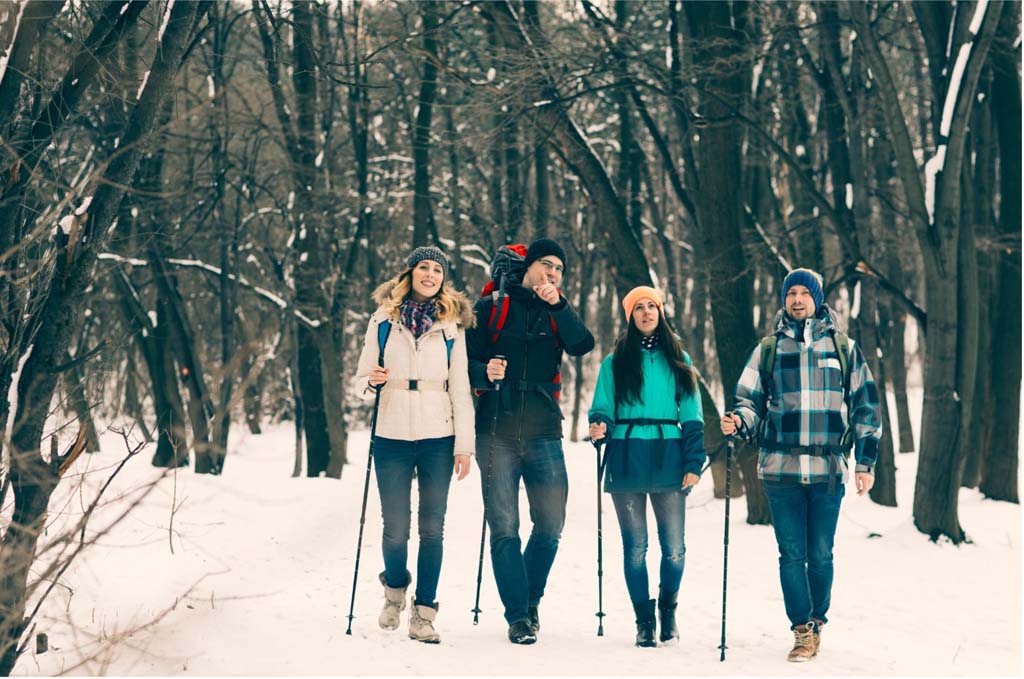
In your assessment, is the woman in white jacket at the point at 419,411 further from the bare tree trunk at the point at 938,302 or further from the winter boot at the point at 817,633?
the bare tree trunk at the point at 938,302

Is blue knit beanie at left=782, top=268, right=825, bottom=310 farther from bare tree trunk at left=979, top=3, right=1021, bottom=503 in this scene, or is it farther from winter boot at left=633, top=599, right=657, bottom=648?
bare tree trunk at left=979, top=3, right=1021, bottom=503

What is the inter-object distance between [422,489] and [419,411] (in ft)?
1.44

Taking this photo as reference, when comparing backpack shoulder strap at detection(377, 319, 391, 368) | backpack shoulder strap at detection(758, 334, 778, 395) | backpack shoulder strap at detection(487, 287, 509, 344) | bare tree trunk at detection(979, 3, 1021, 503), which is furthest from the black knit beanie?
bare tree trunk at detection(979, 3, 1021, 503)

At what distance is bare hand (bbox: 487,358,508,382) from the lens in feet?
19.8

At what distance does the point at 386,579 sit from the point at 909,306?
6411mm

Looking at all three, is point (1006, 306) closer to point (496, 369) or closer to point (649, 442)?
point (649, 442)

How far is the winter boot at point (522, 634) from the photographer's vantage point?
5.97m

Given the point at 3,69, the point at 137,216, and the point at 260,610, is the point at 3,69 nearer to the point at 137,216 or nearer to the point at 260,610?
the point at 260,610

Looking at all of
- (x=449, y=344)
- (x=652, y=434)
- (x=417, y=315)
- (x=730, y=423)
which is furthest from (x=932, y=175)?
(x=417, y=315)

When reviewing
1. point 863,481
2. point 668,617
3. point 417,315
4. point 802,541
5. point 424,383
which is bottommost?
point 668,617

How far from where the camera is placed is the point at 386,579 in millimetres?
6172

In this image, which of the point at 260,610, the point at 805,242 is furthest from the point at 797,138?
the point at 260,610

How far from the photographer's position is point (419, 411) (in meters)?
5.93

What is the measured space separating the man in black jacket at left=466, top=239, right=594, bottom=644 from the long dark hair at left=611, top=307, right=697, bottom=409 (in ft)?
0.67
